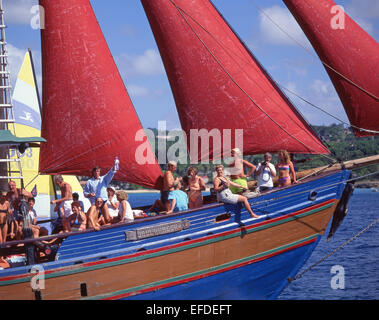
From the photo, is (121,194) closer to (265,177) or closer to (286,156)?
Answer: (265,177)

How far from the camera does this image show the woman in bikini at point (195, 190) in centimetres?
1468

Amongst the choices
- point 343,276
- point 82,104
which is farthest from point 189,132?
point 343,276

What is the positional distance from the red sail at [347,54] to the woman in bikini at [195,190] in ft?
14.6

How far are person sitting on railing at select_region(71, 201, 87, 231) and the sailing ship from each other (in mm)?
732

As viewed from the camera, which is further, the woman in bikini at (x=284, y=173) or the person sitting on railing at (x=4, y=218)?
the woman in bikini at (x=284, y=173)

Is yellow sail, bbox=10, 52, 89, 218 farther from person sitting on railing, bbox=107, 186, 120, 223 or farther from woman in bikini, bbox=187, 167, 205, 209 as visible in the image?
woman in bikini, bbox=187, 167, 205, 209

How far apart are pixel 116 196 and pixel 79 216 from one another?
1.03 metres

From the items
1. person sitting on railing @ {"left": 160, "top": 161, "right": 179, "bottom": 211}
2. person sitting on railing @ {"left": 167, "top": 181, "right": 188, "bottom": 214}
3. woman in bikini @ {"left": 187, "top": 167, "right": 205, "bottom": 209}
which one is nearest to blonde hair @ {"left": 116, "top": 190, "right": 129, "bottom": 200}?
person sitting on railing @ {"left": 160, "top": 161, "right": 179, "bottom": 211}

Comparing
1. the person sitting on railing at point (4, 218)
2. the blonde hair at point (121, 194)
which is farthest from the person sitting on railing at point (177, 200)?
the person sitting on railing at point (4, 218)

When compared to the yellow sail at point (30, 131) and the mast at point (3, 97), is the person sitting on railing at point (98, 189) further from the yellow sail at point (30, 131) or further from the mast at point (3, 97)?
the yellow sail at point (30, 131)

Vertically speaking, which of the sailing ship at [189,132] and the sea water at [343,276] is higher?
the sailing ship at [189,132]

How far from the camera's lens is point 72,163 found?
16.1m

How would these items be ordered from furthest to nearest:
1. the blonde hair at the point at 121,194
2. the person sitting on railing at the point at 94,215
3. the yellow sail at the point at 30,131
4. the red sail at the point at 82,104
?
1. the yellow sail at the point at 30,131
2. the red sail at the point at 82,104
3. the person sitting on railing at the point at 94,215
4. the blonde hair at the point at 121,194
